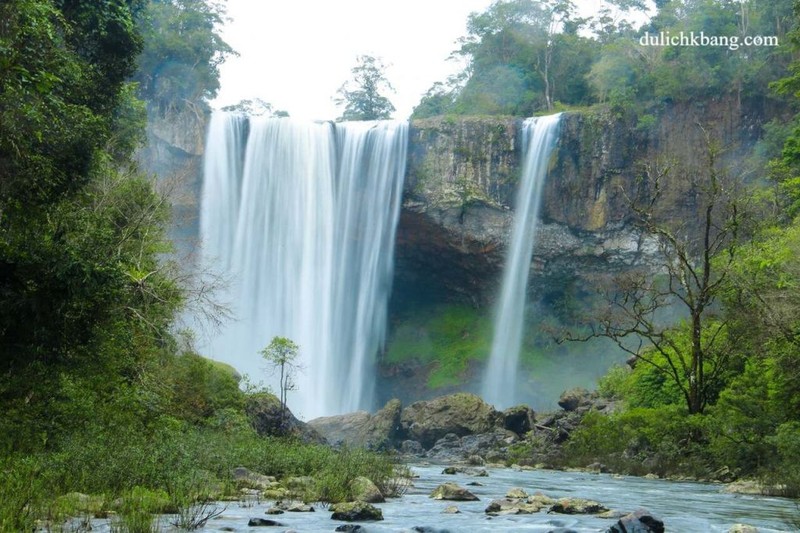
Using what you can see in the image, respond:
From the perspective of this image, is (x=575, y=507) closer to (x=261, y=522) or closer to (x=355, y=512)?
(x=355, y=512)

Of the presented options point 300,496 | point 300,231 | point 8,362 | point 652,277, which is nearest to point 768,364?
point 300,496

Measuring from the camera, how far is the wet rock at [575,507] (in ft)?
38.3

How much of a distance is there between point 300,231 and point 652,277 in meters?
20.3

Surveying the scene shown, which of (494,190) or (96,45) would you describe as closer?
(96,45)

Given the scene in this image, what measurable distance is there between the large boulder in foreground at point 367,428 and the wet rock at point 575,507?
21.9m

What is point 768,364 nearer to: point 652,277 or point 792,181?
point 792,181

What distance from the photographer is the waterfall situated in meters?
47.5

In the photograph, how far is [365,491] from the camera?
40.1 feet

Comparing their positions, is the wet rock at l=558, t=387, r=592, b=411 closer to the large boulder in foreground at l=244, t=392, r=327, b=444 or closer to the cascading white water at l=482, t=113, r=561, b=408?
the large boulder in foreground at l=244, t=392, r=327, b=444

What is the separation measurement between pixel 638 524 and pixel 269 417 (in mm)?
19718

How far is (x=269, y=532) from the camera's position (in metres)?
8.77

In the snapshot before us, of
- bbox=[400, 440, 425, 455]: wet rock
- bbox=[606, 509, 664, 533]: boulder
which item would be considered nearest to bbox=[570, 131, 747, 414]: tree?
bbox=[400, 440, 425, 455]: wet rock

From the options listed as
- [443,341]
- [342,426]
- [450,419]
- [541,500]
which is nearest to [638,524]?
[541,500]

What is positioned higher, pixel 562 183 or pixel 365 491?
pixel 562 183
